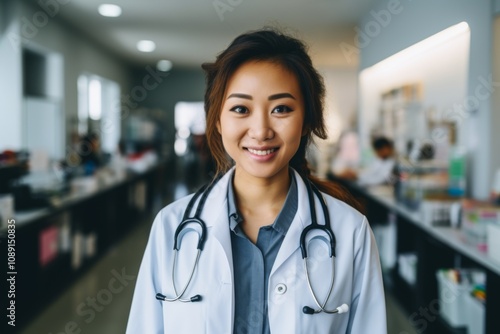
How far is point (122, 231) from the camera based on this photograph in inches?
250

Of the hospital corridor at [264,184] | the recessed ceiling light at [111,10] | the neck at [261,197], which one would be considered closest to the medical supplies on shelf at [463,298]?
the hospital corridor at [264,184]

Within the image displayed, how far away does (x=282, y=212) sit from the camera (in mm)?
1216

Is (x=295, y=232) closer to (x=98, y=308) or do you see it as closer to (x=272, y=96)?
(x=272, y=96)

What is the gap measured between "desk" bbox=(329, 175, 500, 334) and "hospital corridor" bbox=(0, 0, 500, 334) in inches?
0.5

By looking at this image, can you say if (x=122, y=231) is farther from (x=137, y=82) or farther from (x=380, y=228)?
(x=137, y=82)

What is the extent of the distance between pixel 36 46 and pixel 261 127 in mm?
5355

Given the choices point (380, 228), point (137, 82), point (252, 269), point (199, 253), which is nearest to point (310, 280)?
point (252, 269)

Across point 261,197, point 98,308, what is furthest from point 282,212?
point 98,308

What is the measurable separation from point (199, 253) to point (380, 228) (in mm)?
3927

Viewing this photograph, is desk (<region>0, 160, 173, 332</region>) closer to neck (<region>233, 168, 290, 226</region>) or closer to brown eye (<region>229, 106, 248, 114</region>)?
neck (<region>233, 168, 290, 226</region>)

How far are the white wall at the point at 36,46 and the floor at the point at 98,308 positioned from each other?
165cm

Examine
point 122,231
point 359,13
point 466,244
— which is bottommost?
point 122,231

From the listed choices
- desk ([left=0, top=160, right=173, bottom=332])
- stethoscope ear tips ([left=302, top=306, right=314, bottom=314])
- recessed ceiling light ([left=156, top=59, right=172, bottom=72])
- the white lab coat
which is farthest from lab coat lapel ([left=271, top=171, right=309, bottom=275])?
recessed ceiling light ([left=156, top=59, right=172, bottom=72])

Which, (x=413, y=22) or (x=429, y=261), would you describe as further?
(x=429, y=261)
